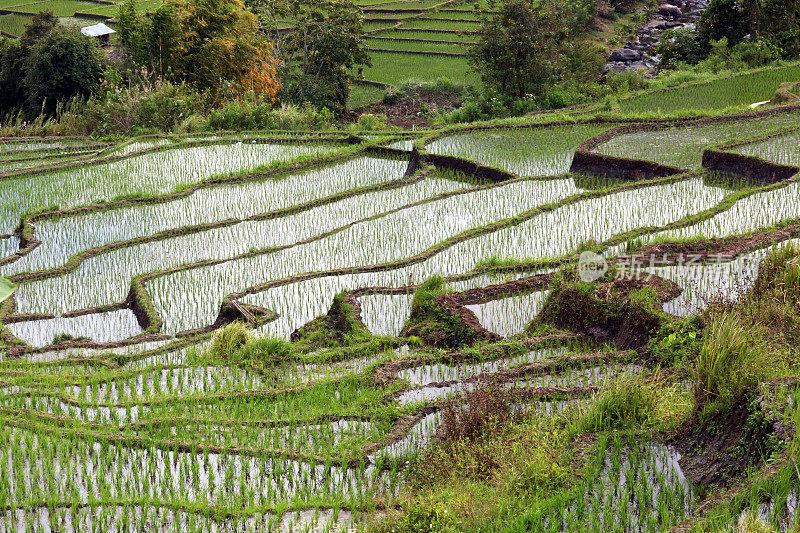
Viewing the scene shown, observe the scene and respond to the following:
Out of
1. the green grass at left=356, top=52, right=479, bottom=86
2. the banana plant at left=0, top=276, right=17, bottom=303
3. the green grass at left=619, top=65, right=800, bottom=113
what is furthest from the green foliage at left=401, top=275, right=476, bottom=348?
the green grass at left=356, top=52, right=479, bottom=86

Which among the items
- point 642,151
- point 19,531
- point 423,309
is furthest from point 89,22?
point 19,531

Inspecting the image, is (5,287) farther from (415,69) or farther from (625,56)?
(625,56)

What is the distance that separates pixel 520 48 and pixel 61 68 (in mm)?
9444

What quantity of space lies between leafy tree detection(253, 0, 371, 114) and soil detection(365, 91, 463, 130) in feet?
3.89

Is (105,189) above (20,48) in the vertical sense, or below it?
below

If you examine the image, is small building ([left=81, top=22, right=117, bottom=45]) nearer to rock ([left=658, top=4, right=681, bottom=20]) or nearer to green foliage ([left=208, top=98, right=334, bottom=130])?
green foliage ([left=208, top=98, right=334, bottom=130])

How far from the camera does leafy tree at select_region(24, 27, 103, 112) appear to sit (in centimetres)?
1712

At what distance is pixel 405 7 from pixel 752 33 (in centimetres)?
1416

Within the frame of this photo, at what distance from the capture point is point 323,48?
17984 millimetres

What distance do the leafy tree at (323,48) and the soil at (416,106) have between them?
1.18m

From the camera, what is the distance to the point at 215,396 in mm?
5094

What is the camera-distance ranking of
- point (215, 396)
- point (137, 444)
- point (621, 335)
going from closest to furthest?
point (137, 444) < point (215, 396) < point (621, 335)

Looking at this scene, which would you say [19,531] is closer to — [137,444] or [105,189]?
[137,444]

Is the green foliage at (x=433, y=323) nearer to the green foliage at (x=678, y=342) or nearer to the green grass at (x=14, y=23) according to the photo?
the green foliage at (x=678, y=342)
